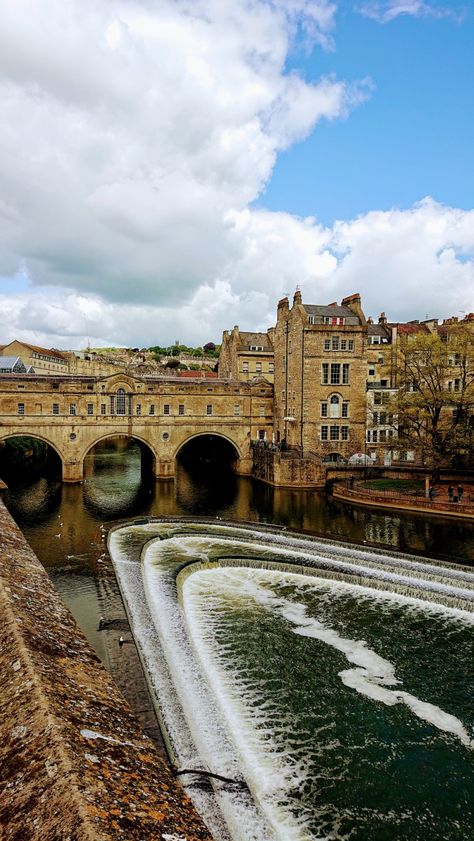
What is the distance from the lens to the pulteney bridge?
46500mm

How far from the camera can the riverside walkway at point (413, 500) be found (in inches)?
1362

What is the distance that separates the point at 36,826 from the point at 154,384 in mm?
46727

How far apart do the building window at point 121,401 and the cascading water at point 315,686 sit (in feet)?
86.3

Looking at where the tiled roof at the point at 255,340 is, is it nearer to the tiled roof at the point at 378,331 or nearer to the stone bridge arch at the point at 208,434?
the tiled roof at the point at 378,331

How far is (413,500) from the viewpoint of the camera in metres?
36.9

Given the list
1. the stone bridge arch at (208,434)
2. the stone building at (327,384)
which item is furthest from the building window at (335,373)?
the stone bridge arch at (208,434)

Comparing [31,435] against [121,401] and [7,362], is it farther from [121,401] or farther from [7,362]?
[7,362]

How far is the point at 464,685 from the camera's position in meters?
14.5

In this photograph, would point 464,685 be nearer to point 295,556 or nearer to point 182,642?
point 182,642

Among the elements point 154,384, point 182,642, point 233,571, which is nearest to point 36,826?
point 182,642

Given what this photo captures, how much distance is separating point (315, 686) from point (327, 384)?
38657 mm

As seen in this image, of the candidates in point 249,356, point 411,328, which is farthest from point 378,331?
point 249,356

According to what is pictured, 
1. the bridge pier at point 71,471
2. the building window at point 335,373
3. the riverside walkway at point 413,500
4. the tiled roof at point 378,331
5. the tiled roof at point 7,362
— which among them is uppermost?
the tiled roof at point 378,331

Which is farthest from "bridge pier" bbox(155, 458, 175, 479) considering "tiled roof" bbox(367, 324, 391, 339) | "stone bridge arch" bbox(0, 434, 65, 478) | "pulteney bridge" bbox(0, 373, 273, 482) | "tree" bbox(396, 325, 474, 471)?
"tiled roof" bbox(367, 324, 391, 339)
